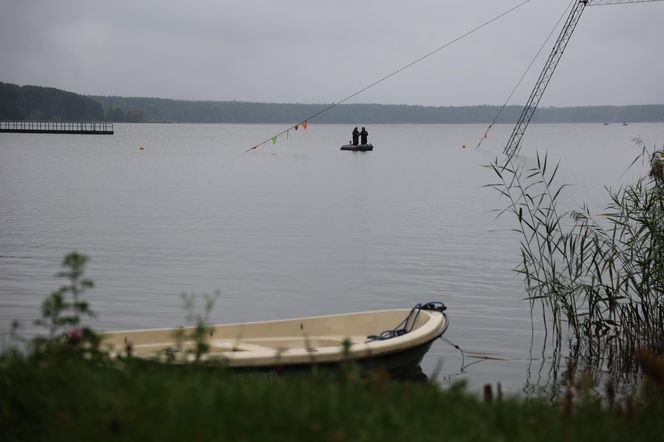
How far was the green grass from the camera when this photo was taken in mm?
4234

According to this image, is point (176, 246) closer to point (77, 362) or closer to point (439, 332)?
point (439, 332)

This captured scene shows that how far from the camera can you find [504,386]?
36.7 ft

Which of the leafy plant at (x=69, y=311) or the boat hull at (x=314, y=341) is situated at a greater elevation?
the leafy plant at (x=69, y=311)

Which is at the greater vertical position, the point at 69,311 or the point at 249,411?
the point at 69,311

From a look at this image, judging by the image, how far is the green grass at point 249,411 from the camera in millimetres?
4234

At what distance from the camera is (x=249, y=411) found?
4398 millimetres

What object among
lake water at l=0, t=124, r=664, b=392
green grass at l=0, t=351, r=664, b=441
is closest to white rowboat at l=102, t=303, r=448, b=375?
lake water at l=0, t=124, r=664, b=392

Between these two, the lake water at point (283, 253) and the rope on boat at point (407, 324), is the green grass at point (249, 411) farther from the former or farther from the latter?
the rope on boat at point (407, 324)

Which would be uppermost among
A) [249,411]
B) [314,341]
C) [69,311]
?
[69,311]

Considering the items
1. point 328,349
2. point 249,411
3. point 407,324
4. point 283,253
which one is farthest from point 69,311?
point 283,253

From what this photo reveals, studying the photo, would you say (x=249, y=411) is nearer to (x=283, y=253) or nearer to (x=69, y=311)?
(x=69, y=311)

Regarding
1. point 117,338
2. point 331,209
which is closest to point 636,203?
point 117,338

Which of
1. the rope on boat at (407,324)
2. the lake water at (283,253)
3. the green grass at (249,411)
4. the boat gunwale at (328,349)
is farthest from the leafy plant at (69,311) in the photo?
the rope on boat at (407,324)

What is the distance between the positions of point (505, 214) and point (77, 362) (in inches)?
1122
